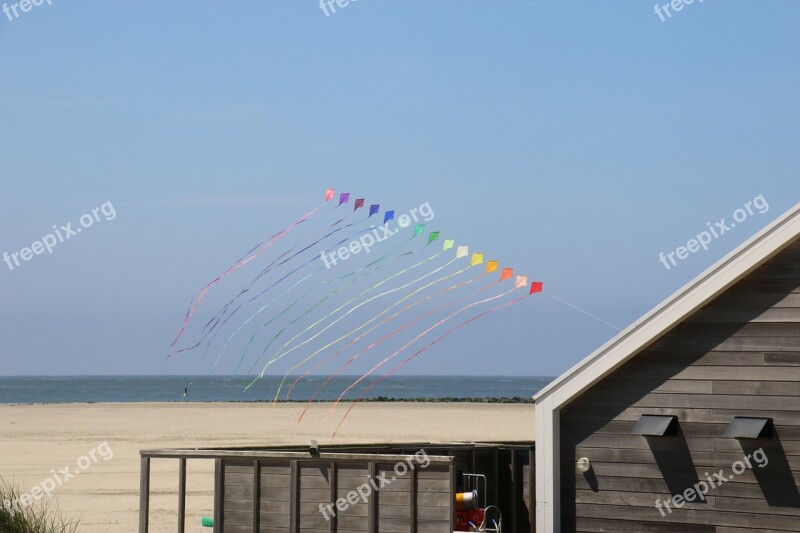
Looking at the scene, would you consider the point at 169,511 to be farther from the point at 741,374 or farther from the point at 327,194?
the point at 741,374

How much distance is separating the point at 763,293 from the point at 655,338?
3.56ft

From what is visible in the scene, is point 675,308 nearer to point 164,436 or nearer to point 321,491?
point 321,491

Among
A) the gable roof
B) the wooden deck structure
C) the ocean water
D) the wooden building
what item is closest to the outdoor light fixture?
the wooden building

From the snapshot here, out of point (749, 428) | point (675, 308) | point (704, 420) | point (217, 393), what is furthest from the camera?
point (217, 393)

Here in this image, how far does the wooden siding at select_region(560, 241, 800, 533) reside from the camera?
9.81m

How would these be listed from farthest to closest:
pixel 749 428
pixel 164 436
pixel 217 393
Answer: pixel 217 393
pixel 164 436
pixel 749 428

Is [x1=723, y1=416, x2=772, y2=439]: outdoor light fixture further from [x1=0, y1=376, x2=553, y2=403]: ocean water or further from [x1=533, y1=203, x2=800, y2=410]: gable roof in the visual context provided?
[x1=0, y1=376, x2=553, y2=403]: ocean water

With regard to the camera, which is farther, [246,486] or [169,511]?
[169,511]

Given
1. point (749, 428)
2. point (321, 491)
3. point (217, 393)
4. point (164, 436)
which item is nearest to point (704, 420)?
point (749, 428)

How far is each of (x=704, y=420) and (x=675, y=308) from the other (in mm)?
1085

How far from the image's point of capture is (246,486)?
1077 centimetres

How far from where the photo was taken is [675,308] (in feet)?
33.7

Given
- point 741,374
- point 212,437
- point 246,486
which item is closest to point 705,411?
point 741,374

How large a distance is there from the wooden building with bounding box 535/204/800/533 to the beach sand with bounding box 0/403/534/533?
9.19 m
